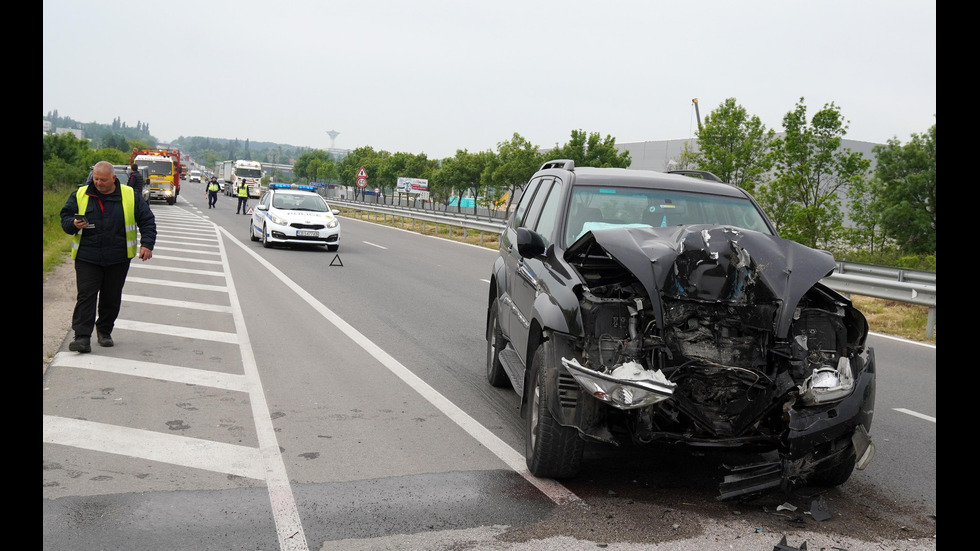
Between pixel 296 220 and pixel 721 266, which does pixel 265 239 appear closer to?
pixel 296 220

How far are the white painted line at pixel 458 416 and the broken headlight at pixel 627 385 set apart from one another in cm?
78

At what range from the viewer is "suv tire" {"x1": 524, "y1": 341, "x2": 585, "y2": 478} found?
485cm

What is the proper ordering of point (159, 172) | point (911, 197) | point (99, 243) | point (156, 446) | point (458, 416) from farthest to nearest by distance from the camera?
1. point (159, 172)
2. point (911, 197)
3. point (99, 243)
4. point (458, 416)
5. point (156, 446)

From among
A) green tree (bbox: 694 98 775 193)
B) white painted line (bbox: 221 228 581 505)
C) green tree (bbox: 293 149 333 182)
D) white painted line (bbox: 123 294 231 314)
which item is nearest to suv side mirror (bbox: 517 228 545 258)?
white painted line (bbox: 221 228 581 505)

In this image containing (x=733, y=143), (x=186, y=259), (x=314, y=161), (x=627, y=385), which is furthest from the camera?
(x=314, y=161)

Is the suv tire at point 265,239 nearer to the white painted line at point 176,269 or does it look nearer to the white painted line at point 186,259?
the white painted line at point 186,259

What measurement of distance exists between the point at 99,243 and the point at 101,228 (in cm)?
15

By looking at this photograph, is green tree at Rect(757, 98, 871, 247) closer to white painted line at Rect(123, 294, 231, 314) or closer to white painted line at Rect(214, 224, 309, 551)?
white painted line at Rect(123, 294, 231, 314)

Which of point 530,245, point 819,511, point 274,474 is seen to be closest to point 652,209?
point 530,245

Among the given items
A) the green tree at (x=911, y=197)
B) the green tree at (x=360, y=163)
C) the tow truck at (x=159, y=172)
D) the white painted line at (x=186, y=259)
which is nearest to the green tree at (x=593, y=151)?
the green tree at (x=911, y=197)

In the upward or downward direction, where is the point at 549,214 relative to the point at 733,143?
downward

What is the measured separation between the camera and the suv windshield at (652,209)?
611 centimetres

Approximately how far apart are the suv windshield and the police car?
16.8 metres

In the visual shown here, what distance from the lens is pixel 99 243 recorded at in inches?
334
